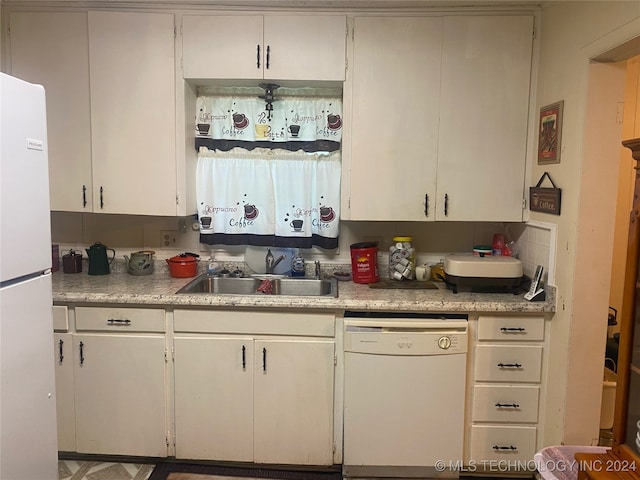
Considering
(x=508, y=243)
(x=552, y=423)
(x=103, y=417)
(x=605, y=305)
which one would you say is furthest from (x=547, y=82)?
(x=103, y=417)

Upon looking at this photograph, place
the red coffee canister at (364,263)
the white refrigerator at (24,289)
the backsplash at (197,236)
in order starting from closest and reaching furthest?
1. the white refrigerator at (24,289)
2. the red coffee canister at (364,263)
3. the backsplash at (197,236)

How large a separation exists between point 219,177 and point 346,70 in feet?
3.16

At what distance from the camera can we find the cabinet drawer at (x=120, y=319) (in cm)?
225

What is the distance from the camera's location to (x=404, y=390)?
219 cm

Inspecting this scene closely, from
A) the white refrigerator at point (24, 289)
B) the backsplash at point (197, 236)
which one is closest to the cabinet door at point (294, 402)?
the backsplash at point (197, 236)

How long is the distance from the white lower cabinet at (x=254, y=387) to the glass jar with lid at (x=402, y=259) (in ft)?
1.96

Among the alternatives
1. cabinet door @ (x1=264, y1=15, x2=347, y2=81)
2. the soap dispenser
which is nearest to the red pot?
the soap dispenser

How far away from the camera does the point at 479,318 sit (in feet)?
7.24

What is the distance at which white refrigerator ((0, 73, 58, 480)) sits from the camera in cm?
139

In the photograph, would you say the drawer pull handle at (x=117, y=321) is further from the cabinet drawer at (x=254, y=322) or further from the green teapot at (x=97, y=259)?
the green teapot at (x=97, y=259)

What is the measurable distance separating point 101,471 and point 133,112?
1852 mm

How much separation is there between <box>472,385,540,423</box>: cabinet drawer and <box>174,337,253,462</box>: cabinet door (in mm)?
1139

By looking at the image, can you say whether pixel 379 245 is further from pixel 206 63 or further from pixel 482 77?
pixel 206 63

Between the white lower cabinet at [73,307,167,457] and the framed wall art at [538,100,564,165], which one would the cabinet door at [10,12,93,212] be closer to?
the white lower cabinet at [73,307,167,457]
